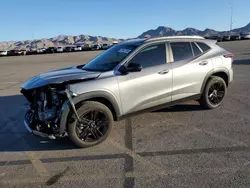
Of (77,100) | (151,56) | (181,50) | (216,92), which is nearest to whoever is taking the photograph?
(77,100)

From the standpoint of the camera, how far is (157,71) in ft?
16.5

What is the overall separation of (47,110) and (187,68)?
2.97 meters

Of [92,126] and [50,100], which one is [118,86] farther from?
[50,100]

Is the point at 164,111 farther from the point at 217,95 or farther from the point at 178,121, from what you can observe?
the point at 217,95

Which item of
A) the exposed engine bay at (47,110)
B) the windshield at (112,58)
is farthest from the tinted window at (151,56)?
the exposed engine bay at (47,110)

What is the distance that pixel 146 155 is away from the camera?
402 centimetres

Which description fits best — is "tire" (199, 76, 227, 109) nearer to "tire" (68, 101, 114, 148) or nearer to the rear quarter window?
the rear quarter window

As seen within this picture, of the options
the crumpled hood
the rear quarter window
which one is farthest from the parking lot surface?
the rear quarter window

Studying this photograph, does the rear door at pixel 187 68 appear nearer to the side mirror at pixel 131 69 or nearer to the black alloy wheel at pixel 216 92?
the black alloy wheel at pixel 216 92

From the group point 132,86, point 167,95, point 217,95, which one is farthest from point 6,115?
point 217,95

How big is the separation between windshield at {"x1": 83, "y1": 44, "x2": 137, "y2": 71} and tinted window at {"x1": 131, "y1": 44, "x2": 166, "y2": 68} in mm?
207

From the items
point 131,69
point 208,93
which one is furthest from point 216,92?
point 131,69

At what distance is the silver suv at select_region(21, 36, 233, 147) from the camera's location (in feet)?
14.1

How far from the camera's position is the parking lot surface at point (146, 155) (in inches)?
132
